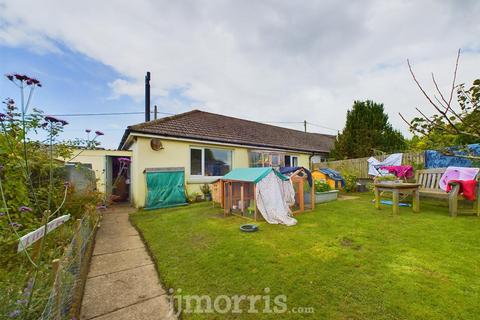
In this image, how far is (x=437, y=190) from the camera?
19.7 ft

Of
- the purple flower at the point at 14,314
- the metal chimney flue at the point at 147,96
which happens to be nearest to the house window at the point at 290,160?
the metal chimney flue at the point at 147,96

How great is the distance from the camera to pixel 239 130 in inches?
511

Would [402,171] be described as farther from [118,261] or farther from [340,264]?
[118,261]

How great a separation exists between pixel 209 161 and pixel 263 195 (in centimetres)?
501

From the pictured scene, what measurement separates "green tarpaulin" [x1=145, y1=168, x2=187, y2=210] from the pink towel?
8.93 m

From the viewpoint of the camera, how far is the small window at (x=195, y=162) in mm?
9335

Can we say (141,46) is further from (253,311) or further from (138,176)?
(253,311)

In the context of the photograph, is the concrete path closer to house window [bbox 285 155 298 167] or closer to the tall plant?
the tall plant

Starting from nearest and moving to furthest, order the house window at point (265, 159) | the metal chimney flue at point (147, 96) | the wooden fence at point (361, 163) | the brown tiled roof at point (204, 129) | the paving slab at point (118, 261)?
the paving slab at point (118, 261) < the brown tiled roof at point (204, 129) < the wooden fence at point (361, 163) < the house window at point (265, 159) < the metal chimney flue at point (147, 96)

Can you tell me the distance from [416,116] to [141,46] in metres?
9.07

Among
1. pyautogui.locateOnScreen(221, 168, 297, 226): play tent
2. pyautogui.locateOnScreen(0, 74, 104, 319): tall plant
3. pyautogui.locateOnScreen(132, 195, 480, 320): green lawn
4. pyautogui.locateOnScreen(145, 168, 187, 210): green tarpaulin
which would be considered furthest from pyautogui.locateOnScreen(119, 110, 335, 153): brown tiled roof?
pyautogui.locateOnScreen(132, 195, 480, 320): green lawn

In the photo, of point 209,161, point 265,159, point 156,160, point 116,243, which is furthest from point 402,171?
point 156,160

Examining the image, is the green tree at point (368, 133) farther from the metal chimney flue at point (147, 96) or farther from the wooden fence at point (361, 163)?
the metal chimney flue at point (147, 96)

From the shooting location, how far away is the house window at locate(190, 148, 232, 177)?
31.0 ft
